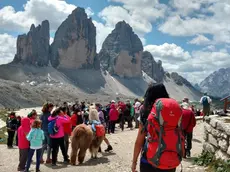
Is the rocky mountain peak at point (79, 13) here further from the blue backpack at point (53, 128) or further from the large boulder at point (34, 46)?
the blue backpack at point (53, 128)

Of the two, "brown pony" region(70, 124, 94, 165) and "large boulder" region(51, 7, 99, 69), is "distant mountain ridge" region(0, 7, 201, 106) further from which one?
"brown pony" region(70, 124, 94, 165)

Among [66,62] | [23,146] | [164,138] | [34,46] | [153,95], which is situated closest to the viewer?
[164,138]

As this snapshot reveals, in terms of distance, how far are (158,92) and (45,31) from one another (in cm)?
18865

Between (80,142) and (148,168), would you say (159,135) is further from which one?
(80,142)

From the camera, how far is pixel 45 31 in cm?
18512

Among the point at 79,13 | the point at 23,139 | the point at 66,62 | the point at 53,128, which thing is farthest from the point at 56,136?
the point at 79,13

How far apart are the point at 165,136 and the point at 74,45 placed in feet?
630

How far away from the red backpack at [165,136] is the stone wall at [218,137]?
176 inches

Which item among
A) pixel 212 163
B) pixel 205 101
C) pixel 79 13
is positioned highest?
pixel 79 13

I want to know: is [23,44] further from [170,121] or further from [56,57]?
[170,121]

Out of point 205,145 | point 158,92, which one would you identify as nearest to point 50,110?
point 205,145

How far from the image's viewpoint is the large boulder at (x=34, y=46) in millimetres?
173100

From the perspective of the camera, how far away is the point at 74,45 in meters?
192

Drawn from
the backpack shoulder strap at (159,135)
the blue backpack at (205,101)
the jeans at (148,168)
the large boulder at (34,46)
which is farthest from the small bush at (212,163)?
the large boulder at (34,46)
